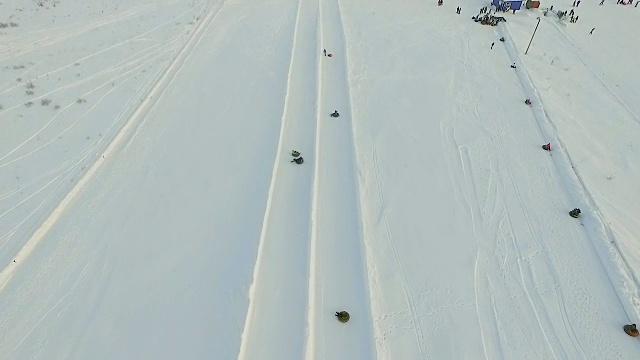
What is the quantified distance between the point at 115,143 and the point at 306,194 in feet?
24.3

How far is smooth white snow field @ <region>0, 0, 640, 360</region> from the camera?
36.7 ft

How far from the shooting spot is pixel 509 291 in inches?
480

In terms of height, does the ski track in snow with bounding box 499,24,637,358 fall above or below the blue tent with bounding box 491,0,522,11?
below

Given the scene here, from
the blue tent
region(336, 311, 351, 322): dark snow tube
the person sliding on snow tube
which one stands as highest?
the blue tent

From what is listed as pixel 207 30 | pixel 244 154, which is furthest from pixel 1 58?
pixel 244 154

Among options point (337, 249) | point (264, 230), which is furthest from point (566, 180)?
point (264, 230)

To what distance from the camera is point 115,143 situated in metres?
16.2

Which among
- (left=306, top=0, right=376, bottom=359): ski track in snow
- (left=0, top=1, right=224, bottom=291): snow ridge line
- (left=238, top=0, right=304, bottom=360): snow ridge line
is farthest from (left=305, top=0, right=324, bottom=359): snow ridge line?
(left=0, top=1, right=224, bottom=291): snow ridge line

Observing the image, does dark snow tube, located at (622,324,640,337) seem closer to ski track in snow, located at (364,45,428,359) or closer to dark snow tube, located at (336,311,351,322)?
ski track in snow, located at (364,45,428,359)

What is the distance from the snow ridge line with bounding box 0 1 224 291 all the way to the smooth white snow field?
89 mm

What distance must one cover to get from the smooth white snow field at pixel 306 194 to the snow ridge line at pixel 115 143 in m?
0.09

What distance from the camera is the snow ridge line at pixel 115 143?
40.9 feet

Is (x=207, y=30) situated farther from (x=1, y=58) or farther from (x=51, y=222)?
(x=51, y=222)

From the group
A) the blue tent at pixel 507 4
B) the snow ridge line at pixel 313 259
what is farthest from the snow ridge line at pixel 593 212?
the blue tent at pixel 507 4
